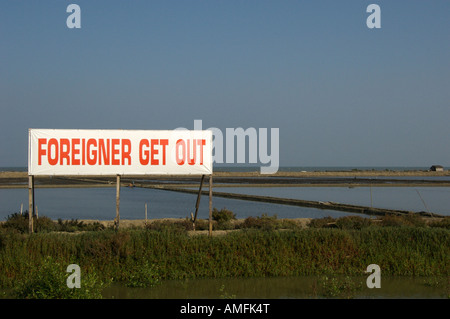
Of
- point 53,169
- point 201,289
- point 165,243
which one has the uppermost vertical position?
point 53,169

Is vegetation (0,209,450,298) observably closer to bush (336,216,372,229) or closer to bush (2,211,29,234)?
bush (2,211,29,234)

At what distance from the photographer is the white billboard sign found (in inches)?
666

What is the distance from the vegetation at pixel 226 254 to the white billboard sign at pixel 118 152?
7.95ft

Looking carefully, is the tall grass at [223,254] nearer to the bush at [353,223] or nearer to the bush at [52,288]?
the bush at [52,288]

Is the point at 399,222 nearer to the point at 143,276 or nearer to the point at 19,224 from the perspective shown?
the point at 143,276

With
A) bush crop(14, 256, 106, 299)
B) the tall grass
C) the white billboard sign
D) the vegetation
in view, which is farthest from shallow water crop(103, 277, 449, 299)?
the white billboard sign

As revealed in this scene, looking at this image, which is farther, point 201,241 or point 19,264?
point 201,241

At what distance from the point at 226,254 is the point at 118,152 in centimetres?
524
